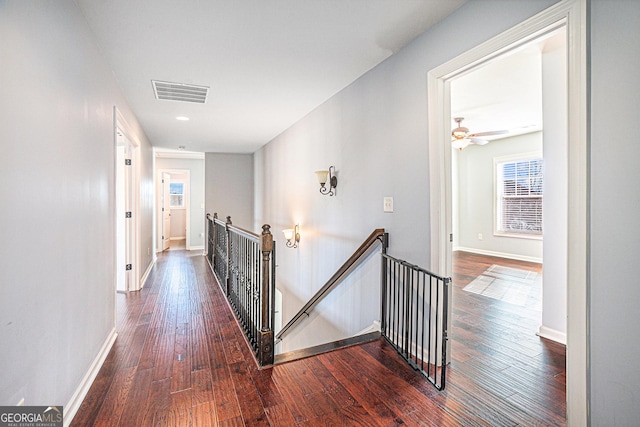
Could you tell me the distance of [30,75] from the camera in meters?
1.30

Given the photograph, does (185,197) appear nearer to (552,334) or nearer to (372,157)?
(372,157)

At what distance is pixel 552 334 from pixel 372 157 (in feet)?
7.16

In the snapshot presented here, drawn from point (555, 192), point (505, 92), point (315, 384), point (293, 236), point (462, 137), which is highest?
point (505, 92)

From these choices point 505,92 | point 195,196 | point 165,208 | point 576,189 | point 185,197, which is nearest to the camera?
point 576,189

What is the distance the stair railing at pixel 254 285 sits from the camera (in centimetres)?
218

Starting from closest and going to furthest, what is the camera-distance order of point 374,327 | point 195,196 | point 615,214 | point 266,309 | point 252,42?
point 615,214, point 266,309, point 252,42, point 374,327, point 195,196

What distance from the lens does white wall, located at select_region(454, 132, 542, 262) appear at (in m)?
6.27

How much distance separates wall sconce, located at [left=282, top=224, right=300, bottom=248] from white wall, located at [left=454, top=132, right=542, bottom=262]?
15.7 feet

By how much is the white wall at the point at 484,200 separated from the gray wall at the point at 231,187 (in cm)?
513

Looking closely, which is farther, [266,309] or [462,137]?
[462,137]


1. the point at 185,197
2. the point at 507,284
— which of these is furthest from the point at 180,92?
the point at 185,197

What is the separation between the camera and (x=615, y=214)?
1303 millimetres

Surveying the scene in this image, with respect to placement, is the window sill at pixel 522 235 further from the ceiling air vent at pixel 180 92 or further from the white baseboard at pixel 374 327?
the ceiling air vent at pixel 180 92

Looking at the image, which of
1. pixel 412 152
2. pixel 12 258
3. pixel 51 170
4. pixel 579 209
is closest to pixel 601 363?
pixel 579 209
